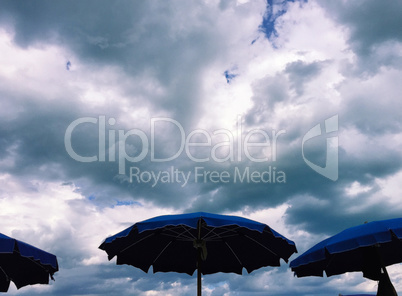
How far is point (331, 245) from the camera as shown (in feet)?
24.0

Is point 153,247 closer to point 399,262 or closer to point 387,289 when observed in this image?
point 387,289

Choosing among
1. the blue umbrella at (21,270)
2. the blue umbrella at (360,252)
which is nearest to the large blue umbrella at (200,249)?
the blue umbrella at (360,252)

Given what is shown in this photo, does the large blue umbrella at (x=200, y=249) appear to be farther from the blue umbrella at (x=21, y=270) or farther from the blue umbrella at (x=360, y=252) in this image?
the blue umbrella at (x=21, y=270)

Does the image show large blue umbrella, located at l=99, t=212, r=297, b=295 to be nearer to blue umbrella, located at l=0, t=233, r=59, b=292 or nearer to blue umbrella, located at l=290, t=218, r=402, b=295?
blue umbrella, located at l=290, t=218, r=402, b=295

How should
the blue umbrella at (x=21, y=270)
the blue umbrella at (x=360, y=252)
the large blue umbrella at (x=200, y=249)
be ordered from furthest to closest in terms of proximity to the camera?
the blue umbrella at (x=21, y=270) < the large blue umbrella at (x=200, y=249) < the blue umbrella at (x=360, y=252)

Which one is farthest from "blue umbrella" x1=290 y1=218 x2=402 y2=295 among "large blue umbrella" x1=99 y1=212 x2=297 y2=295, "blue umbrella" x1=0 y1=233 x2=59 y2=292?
"blue umbrella" x1=0 y1=233 x2=59 y2=292

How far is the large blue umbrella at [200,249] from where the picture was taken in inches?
345

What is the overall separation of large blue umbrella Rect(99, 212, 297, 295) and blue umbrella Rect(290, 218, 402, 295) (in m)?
0.64

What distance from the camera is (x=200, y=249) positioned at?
9016 mm

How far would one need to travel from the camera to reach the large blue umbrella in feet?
28.8

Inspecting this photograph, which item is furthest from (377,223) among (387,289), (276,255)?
(276,255)

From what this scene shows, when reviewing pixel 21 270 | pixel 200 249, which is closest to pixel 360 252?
pixel 200 249

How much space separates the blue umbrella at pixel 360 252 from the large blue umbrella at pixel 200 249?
639 millimetres

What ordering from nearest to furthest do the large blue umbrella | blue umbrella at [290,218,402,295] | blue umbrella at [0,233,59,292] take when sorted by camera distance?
blue umbrella at [290,218,402,295]
the large blue umbrella
blue umbrella at [0,233,59,292]
